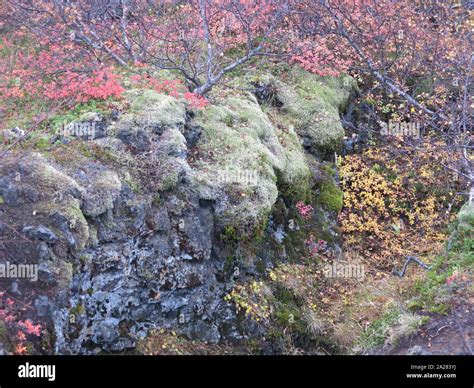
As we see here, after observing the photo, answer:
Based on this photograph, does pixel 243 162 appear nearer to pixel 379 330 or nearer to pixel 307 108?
pixel 307 108

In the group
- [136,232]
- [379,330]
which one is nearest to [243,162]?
[136,232]

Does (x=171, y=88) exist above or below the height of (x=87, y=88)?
above

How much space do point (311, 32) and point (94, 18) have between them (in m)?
5.58

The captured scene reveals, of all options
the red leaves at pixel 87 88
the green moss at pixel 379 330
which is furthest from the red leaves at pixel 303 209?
the red leaves at pixel 87 88

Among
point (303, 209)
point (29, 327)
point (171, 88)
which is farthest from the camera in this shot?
point (303, 209)

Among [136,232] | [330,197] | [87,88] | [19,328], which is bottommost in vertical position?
[19,328]

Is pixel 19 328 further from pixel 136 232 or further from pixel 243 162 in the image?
pixel 243 162

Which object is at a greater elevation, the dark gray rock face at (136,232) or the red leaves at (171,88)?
the red leaves at (171,88)

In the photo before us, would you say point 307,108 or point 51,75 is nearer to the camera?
point 51,75

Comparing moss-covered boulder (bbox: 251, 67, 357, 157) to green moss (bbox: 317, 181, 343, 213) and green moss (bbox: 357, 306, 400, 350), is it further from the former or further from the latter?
green moss (bbox: 357, 306, 400, 350)

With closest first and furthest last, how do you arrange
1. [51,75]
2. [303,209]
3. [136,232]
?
[136,232] < [303,209] < [51,75]

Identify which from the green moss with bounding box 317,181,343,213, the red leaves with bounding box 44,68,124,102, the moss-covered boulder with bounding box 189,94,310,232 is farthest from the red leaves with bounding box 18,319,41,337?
the green moss with bounding box 317,181,343,213

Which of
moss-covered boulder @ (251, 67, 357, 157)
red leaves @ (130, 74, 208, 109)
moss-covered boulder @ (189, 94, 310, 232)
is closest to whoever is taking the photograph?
moss-covered boulder @ (189, 94, 310, 232)

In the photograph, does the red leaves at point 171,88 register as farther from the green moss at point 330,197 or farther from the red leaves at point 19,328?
the red leaves at point 19,328
